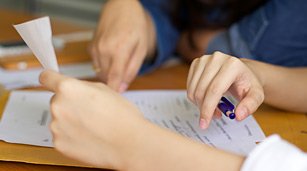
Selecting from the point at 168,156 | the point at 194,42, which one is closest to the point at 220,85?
the point at 168,156

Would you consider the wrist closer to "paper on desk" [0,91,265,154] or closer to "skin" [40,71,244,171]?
"paper on desk" [0,91,265,154]

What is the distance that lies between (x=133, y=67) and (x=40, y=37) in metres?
0.31

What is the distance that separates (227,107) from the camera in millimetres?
545

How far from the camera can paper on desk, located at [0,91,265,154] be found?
24.0 inches

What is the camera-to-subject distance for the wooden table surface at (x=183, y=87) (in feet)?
1.88

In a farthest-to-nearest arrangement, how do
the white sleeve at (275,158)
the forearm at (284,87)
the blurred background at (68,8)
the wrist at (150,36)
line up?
the blurred background at (68,8), the wrist at (150,36), the forearm at (284,87), the white sleeve at (275,158)

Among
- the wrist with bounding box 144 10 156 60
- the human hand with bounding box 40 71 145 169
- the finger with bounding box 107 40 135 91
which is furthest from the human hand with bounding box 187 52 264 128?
the wrist with bounding box 144 10 156 60

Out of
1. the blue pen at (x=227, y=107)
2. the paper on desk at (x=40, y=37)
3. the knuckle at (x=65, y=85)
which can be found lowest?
the blue pen at (x=227, y=107)

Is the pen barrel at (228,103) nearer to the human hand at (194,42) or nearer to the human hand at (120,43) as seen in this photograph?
the human hand at (120,43)

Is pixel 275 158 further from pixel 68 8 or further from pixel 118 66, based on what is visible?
pixel 68 8

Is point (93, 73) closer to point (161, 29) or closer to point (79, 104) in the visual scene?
point (161, 29)

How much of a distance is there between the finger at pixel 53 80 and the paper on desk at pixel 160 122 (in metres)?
0.14

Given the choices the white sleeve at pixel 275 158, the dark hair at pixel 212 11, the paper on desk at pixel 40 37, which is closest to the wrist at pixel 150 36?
the dark hair at pixel 212 11

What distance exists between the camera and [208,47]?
969 mm
